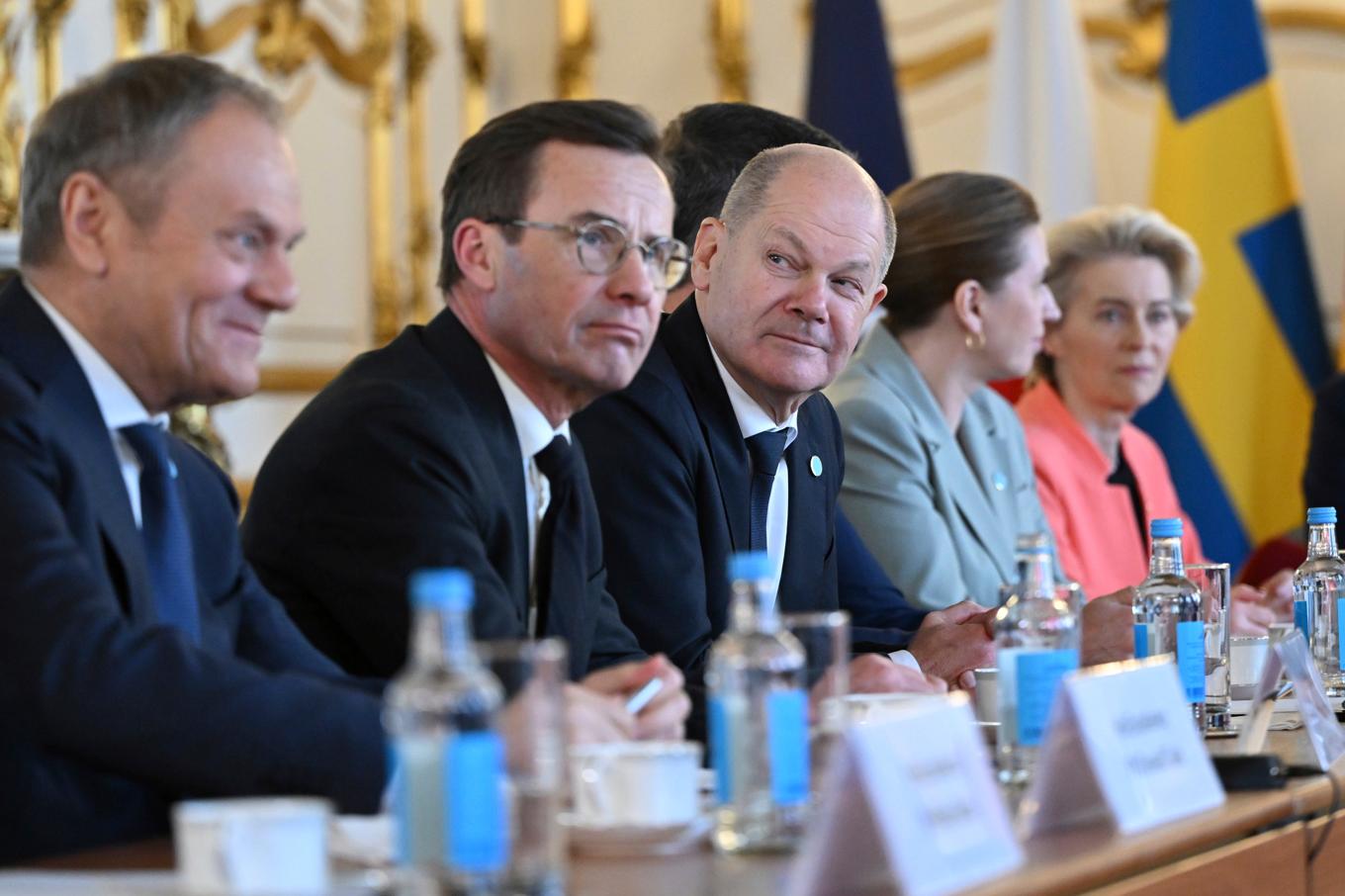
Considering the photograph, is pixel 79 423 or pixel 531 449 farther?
pixel 531 449

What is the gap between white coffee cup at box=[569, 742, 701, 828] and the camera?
145 cm

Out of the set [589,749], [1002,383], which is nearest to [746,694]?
[589,749]

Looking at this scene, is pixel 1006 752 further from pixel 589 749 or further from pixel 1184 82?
pixel 1184 82

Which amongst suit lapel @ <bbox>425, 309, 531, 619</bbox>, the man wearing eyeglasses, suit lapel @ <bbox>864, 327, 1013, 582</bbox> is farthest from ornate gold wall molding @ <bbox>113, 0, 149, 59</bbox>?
suit lapel @ <bbox>425, 309, 531, 619</bbox>

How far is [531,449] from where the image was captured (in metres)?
2.24

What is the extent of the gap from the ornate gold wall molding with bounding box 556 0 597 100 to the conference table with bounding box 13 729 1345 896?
16.7ft

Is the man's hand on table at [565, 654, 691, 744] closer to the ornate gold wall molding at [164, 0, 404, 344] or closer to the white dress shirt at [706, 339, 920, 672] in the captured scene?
the white dress shirt at [706, 339, 920, 672]

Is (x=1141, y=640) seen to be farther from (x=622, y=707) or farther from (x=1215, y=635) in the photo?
(x=622, y=707)

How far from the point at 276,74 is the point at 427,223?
711 mm

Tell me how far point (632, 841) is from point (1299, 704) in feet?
2.84

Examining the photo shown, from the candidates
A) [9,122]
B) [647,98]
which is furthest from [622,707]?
[647,98]

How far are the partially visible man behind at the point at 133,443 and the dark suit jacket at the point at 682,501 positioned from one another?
2.33 ft

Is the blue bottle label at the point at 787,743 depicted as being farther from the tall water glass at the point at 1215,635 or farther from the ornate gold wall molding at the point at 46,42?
the ornate gold wall molding at the point at 46,42

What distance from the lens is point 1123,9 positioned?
232 inches
